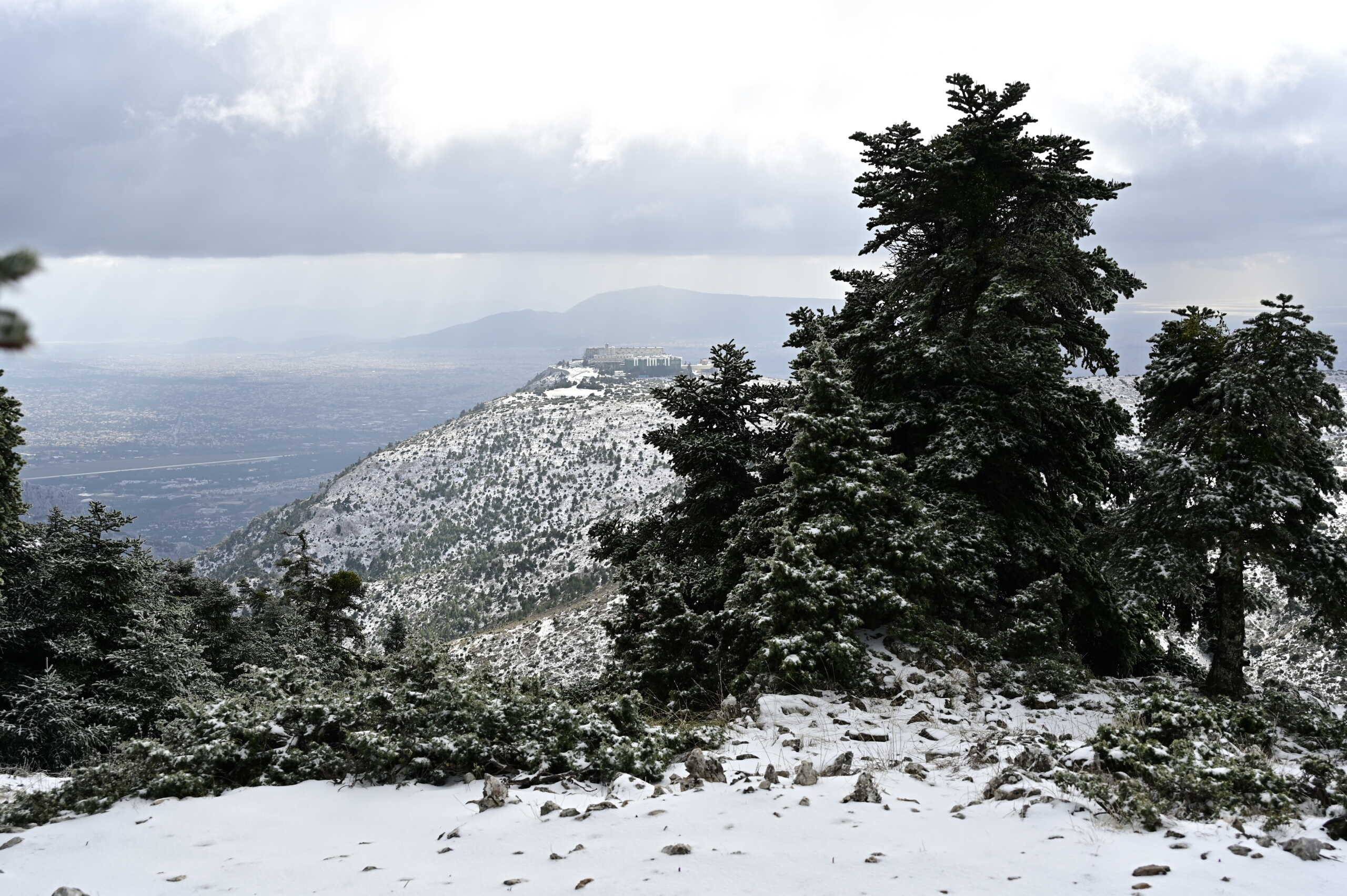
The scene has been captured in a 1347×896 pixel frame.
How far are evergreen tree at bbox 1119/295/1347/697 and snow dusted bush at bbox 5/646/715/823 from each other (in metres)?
9.18

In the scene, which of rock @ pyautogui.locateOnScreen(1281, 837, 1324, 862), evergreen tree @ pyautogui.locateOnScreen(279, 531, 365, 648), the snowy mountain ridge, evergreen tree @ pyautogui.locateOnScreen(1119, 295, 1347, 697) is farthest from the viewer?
the snowy mountain ridge

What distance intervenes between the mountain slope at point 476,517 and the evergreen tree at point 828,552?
100518mm

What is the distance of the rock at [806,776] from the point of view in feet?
20.7

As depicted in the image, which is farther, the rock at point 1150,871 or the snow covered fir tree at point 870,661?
the snow covered fir tree at point 870,661

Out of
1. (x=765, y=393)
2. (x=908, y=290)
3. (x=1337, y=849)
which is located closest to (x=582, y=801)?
(x=1337, y=849)

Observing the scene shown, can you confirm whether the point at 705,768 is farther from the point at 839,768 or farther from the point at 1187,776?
the point at 1187,776

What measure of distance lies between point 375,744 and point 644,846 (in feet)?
10.3

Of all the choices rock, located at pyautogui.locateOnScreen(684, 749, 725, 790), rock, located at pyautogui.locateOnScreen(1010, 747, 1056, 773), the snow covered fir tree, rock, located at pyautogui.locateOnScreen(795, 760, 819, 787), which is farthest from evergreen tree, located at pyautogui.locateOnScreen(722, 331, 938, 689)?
rock, located at pyautogui.locateOnScreen(1010, 747, 1056, 773)

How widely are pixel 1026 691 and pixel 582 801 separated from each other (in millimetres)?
6850

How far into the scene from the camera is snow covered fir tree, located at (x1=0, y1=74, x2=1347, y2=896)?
17.2ft

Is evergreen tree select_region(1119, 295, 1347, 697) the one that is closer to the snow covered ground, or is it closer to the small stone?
the snow covered ground

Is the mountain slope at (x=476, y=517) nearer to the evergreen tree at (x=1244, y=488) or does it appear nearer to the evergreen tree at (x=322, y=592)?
the evergreen tree at (x=322, y=592)

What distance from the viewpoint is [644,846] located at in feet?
17.1

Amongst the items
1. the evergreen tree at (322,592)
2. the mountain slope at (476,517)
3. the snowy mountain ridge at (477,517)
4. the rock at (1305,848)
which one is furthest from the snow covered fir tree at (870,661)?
the mountain slope at (476,517)
